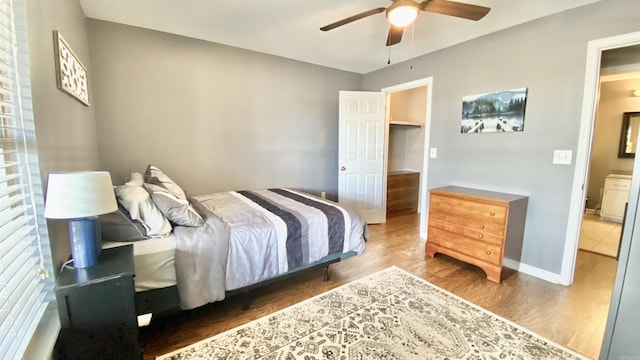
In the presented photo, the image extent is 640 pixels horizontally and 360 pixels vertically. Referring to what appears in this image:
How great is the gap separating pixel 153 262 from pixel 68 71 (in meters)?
1.40

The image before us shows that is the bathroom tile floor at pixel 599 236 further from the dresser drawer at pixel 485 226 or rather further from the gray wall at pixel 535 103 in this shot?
the dresser drawer at pixel 485 226

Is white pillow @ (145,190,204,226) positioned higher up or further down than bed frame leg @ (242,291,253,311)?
higher up

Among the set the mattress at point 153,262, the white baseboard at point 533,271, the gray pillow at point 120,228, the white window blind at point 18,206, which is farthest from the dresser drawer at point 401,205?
the white window blind at point 18,206

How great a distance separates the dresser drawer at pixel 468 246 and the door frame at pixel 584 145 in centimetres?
61

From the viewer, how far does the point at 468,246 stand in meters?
2.66

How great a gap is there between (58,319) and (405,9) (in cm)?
263

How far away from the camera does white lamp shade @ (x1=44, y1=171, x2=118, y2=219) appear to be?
1114 mm

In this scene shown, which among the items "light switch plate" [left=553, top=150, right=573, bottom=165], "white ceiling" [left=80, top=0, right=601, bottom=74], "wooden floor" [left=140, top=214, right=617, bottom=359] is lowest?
"wooden floor" [left=140, top=214, right=617, bottom=359]

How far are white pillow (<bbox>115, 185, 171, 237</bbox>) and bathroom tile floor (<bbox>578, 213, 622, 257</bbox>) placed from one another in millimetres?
4447

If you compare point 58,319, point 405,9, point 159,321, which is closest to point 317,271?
point 159,321

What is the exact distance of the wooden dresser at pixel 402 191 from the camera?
4738 mm

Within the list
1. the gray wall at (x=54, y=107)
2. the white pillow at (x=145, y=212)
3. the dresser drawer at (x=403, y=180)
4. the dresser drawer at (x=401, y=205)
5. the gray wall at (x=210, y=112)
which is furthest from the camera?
the dresser drawer at (x=401, y=205)

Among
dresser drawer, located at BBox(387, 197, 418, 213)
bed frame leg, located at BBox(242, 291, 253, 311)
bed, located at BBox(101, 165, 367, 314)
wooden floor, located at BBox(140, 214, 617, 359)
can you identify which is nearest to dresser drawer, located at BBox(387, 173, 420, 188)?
dresser drawer, located at BBox(387, 197, 418, 213)

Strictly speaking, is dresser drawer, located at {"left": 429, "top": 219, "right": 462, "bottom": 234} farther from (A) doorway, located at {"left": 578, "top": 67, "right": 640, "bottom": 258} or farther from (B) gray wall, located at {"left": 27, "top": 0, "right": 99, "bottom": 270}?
(B) gray wall, located at {"left": 27, "top": 0, "right": 99, "bottom": 270}
